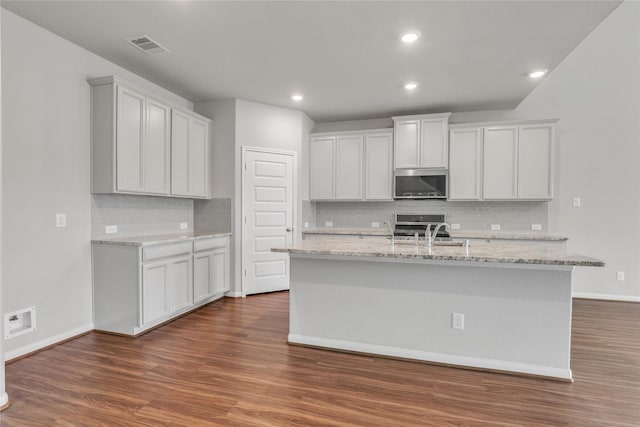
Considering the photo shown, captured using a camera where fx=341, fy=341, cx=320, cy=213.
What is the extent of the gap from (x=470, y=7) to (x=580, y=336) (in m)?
3.16

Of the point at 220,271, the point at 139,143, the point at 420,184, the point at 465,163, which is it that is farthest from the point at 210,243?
the point at 465,163

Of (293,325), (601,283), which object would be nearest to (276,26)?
(293,325)

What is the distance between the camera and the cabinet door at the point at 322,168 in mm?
5523

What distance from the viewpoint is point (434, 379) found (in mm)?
2461

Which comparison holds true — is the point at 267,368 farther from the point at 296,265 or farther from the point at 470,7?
the point at 470,7

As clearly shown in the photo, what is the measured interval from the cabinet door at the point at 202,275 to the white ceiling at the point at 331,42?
2.12 meters

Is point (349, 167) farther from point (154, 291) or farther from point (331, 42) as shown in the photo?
point (154, 291)

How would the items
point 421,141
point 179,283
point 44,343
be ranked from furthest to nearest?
point 421,141
point 179,283
point 44,343

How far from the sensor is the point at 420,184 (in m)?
5.09

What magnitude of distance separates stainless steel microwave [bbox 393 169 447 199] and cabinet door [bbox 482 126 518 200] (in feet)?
1.88

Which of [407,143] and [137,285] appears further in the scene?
[407,143]

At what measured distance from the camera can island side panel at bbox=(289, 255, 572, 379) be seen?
2490 mm

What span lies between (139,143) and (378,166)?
3.30m

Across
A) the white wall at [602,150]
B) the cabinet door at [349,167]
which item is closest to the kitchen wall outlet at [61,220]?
the cabinet door at [349,167]
